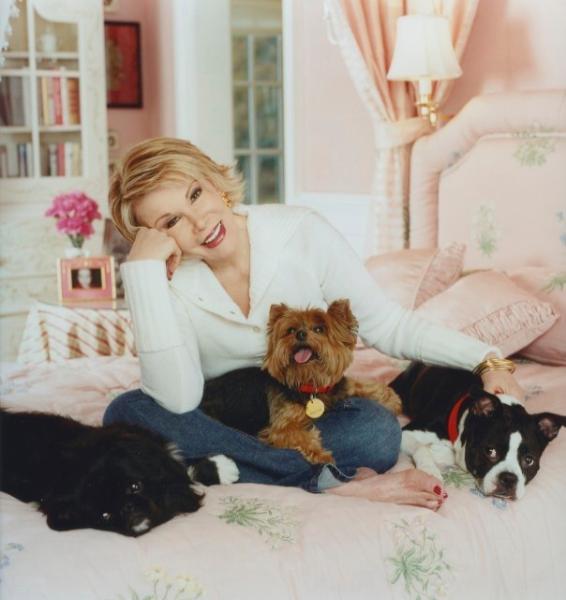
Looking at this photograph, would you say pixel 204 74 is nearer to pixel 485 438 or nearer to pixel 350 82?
pixel 350 82

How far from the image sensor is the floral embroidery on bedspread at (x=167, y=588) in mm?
1296

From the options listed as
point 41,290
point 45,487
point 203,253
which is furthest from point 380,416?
point 41,290

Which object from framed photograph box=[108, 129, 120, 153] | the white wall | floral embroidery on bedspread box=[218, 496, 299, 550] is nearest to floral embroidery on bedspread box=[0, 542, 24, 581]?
floral embroidery on bedspread box=[218, 496, 299, 550]

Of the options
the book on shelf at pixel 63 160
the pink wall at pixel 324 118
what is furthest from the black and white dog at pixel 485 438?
the book on shelf at pixel 63 160

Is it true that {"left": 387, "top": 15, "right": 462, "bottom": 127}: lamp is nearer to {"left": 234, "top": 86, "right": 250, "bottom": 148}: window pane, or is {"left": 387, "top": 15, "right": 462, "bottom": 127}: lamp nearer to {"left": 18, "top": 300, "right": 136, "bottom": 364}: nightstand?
{"left": 18, "top": 300, "right": 136, "bottom": 364}: nightstand

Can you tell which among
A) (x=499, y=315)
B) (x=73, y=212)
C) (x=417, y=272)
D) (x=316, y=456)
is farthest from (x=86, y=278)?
(x=316, y=456)

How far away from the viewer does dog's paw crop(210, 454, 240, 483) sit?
164cm

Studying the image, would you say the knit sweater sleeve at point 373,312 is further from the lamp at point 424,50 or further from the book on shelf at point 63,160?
the book on shelf at point 63,160

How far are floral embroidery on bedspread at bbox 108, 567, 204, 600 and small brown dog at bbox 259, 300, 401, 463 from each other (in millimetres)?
412

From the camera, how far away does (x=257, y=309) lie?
69.7 inches

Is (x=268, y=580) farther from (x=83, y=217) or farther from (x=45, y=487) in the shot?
(x=83, y=217)

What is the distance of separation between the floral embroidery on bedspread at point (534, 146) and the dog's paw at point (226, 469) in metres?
1.58

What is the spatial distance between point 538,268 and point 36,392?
55.5 inches

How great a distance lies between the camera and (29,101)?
4.84 meters
